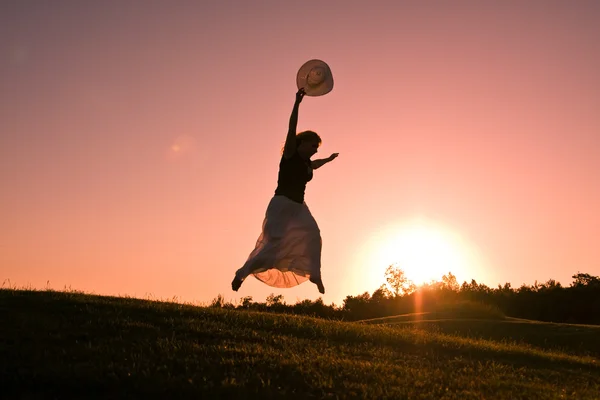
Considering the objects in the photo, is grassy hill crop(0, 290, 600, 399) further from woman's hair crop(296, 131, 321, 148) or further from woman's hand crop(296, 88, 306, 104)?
woman's hand crop(296, 88, 306, 104)

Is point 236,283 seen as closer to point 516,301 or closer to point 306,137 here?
point 306,137

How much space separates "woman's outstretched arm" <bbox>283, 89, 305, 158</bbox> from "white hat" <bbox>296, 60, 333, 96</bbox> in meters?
0.37

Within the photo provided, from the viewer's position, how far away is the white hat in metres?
14.0

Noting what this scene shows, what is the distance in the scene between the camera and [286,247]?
14211 mm

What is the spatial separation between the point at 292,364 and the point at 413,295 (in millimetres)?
42725

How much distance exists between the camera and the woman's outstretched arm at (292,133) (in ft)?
43.8

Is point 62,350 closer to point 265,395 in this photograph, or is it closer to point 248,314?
point 265,395

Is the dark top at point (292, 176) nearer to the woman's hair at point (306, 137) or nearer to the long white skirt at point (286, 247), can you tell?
the long white skirt at point (286, 247)

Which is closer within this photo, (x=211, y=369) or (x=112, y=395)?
(x=112, y=395)

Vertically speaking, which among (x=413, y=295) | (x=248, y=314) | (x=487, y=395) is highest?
(x=413, y=295)

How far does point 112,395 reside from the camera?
28.7ft

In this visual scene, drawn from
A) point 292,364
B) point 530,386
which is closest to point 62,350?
point 292,364

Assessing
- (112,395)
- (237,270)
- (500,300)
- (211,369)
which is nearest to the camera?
(112,395)

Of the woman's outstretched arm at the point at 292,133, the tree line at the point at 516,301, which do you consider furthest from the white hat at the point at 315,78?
the tree line at the point at 516,301
